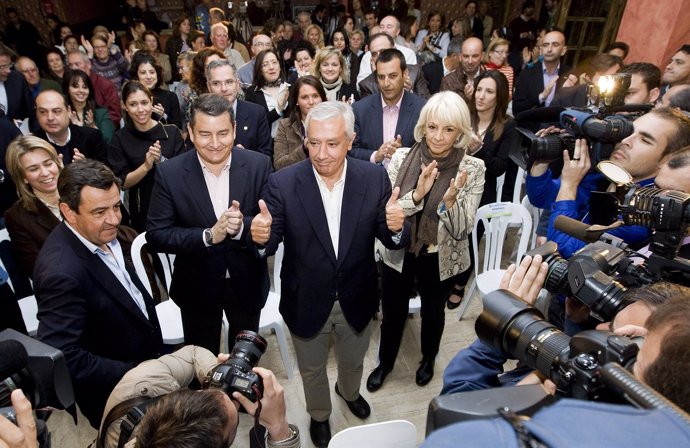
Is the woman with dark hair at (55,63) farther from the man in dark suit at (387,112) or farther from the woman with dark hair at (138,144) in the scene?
the man in dark suit at (387,112)

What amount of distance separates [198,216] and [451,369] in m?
1.35

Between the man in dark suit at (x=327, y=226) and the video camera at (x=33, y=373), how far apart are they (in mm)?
812

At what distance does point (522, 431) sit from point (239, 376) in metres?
0.97

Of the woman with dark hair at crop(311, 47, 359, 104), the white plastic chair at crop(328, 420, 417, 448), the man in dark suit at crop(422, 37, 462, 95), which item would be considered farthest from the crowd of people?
the man in dark suit at crop(422, 37, 462, 95)

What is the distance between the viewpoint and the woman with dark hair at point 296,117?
9.50 feet

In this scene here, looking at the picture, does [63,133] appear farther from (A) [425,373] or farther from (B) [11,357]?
(A) [425,373]

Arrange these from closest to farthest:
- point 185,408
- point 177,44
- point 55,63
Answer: point 185,408, point 55,63, point 177,44

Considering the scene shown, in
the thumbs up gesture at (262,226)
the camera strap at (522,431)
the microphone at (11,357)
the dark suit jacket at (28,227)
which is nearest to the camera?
the camera strap at (522,431)

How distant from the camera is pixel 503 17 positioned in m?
9.03

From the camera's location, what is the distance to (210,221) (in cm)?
202

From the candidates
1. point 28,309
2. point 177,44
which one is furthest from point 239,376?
point 177,44

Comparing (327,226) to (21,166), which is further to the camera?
(21,166)

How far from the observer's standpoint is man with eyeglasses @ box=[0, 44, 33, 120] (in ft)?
12.3

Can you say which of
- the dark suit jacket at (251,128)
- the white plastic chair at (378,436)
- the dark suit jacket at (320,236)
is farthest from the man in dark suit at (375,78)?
the white plastic chair at (378,436)
